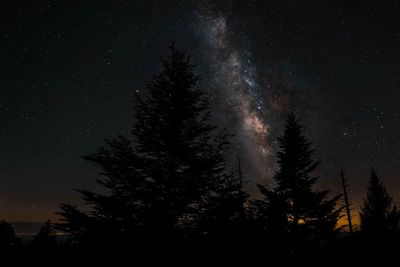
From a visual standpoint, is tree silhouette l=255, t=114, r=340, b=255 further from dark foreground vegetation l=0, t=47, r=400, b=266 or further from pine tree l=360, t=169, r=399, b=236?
pine tree l=360, t=169, r=399, b=236

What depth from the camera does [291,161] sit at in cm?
1816

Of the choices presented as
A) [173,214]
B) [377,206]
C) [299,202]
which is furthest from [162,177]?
[377,206]

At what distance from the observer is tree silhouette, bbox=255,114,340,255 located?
16188 millimetres

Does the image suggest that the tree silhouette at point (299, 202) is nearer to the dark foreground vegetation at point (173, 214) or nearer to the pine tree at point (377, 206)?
the dark foreground vegetation at point (173, 214)

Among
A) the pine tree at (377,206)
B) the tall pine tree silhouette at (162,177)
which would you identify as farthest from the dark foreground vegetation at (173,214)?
the pine tree at (377,206)

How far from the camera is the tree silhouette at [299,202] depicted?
1619 cm

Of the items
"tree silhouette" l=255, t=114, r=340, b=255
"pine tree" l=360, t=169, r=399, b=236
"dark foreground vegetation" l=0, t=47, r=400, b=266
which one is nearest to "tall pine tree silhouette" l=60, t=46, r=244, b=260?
"dark foreground vegetation" l=0, t=47, r=400, b=266

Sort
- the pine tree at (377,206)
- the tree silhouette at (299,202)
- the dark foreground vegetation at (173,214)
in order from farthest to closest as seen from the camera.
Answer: the pine tree at (377,206) < the tree silhouette at (299,202) < the dark foreground vegetation at (173,214)

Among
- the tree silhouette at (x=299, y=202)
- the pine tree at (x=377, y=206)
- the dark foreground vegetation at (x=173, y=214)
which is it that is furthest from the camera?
the pine tree at (x=377, y=206)

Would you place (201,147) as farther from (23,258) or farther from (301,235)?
(301,235)

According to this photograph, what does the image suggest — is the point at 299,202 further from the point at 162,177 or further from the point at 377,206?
the point at 377,206

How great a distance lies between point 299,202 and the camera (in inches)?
662

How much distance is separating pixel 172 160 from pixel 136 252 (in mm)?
3388

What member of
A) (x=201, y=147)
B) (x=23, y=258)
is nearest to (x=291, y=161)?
(x=201, y=147)
